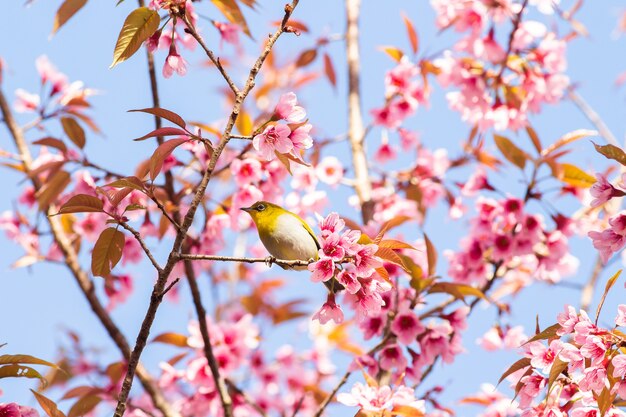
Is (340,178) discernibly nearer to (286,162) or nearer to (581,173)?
(581,173)

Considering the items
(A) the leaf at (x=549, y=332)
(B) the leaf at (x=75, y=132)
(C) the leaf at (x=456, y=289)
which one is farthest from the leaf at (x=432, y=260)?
(B) the leaf at (x=75, y=132)

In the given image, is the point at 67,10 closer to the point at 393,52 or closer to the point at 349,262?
the point at 349,262

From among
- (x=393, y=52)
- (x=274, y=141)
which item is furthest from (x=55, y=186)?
(x=393, y=52)

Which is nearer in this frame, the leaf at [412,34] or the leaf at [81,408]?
the leaf at [81,408]

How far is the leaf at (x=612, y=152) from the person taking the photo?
164cm

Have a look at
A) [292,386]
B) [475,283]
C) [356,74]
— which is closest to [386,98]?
[356,74]

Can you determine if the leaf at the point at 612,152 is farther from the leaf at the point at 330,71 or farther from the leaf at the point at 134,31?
the leaf at the point at 330,71

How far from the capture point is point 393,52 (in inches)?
134

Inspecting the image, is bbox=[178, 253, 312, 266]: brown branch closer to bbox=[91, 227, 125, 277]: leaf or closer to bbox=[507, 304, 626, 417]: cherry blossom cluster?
bbox=[91, 227, 125, 277]: leaf

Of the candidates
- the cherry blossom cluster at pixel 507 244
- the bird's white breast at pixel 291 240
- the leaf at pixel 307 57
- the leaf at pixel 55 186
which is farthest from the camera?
the leaf at pixel 307 57

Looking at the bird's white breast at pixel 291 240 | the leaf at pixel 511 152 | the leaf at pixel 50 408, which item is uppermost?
the leaf at pixel 511 152

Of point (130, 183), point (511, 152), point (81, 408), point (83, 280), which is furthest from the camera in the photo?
point (83, 280)

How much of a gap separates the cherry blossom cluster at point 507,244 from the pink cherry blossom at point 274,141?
157 centimetres

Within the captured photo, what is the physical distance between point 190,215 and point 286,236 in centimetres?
76
